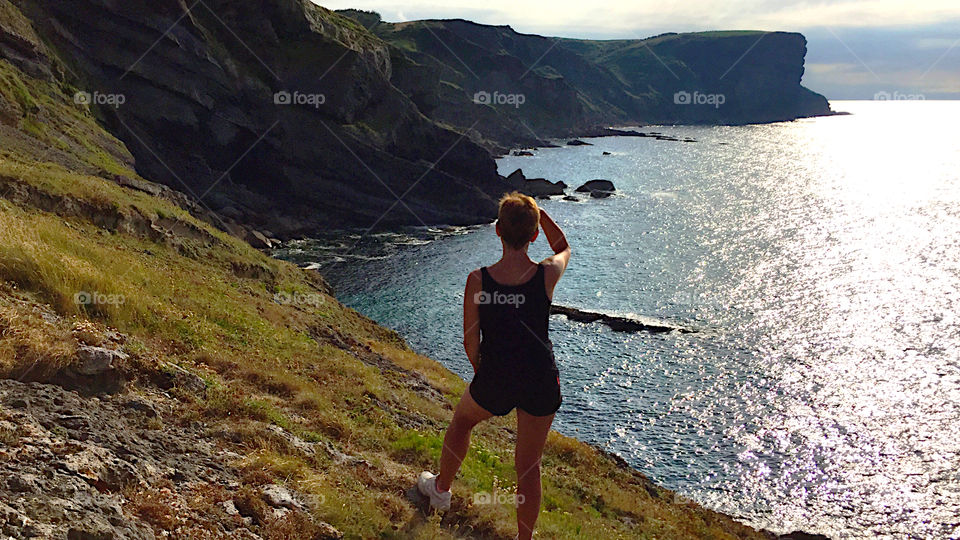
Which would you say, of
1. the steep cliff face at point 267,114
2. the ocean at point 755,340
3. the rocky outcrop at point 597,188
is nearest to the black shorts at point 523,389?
the ocean at point 755,340

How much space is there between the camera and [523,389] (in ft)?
20.6

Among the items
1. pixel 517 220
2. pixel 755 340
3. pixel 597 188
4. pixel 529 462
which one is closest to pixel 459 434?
pixel 529 462

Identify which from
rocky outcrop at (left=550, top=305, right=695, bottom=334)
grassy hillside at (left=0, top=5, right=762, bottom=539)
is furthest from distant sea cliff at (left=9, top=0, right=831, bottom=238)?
grassy hillside at (left=0, top=5, right=762, bottom=539)

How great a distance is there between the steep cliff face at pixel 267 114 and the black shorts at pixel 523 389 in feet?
209

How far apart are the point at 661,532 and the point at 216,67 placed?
72.2 m

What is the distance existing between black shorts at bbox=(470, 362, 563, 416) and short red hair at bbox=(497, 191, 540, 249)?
1.29m

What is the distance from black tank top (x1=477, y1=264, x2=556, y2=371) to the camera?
20.3 feet

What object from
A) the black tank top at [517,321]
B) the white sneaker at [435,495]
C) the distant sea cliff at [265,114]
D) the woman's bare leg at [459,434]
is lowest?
the white sneaker at [435,495]

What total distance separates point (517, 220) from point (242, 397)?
594 centimetres

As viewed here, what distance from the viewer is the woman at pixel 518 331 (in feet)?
20.3

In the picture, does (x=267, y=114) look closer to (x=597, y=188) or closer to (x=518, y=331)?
(x=597, y=188)

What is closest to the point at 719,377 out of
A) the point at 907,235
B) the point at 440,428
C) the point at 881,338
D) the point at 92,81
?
the point at 881,338

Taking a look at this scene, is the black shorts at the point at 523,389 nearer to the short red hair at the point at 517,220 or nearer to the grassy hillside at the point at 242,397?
the short red hair at the point at 517,220

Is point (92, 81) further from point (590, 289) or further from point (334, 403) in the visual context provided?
point (334, 403)
